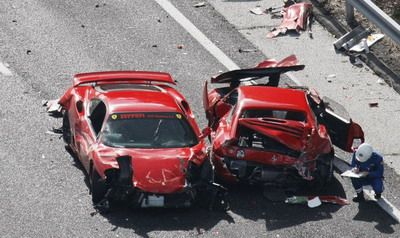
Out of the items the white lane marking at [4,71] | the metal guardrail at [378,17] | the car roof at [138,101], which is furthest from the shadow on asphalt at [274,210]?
the white lane marking at [4,71]

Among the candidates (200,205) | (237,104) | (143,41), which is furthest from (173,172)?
(143,41)

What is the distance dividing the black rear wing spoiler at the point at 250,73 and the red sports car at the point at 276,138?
557 millimetres

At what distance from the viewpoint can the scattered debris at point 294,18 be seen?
23906 millimetres

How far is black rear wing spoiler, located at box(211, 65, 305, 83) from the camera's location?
65.7 feet

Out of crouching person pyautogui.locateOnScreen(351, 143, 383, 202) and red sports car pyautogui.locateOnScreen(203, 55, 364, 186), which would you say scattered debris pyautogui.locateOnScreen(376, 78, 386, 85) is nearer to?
red sports car pyautogui.locateOnScreen(203, 55, 364, 186)

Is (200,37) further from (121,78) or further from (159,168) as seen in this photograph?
(159,168)

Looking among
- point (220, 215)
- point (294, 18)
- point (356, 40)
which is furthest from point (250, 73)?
point (294, 18)

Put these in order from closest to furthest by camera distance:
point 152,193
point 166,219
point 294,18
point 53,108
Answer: point 152,193 < point 166,219 < point 53,108 < point 294,18

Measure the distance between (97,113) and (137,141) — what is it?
45.7 inches

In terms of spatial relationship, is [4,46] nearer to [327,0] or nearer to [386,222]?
[327,0]

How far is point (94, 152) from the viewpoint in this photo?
1758 cm

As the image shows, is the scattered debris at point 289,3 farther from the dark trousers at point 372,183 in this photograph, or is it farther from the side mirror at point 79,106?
the dark trousers at point 372,183

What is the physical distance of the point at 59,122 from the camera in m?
20.3

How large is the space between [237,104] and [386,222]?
317 centimetres
